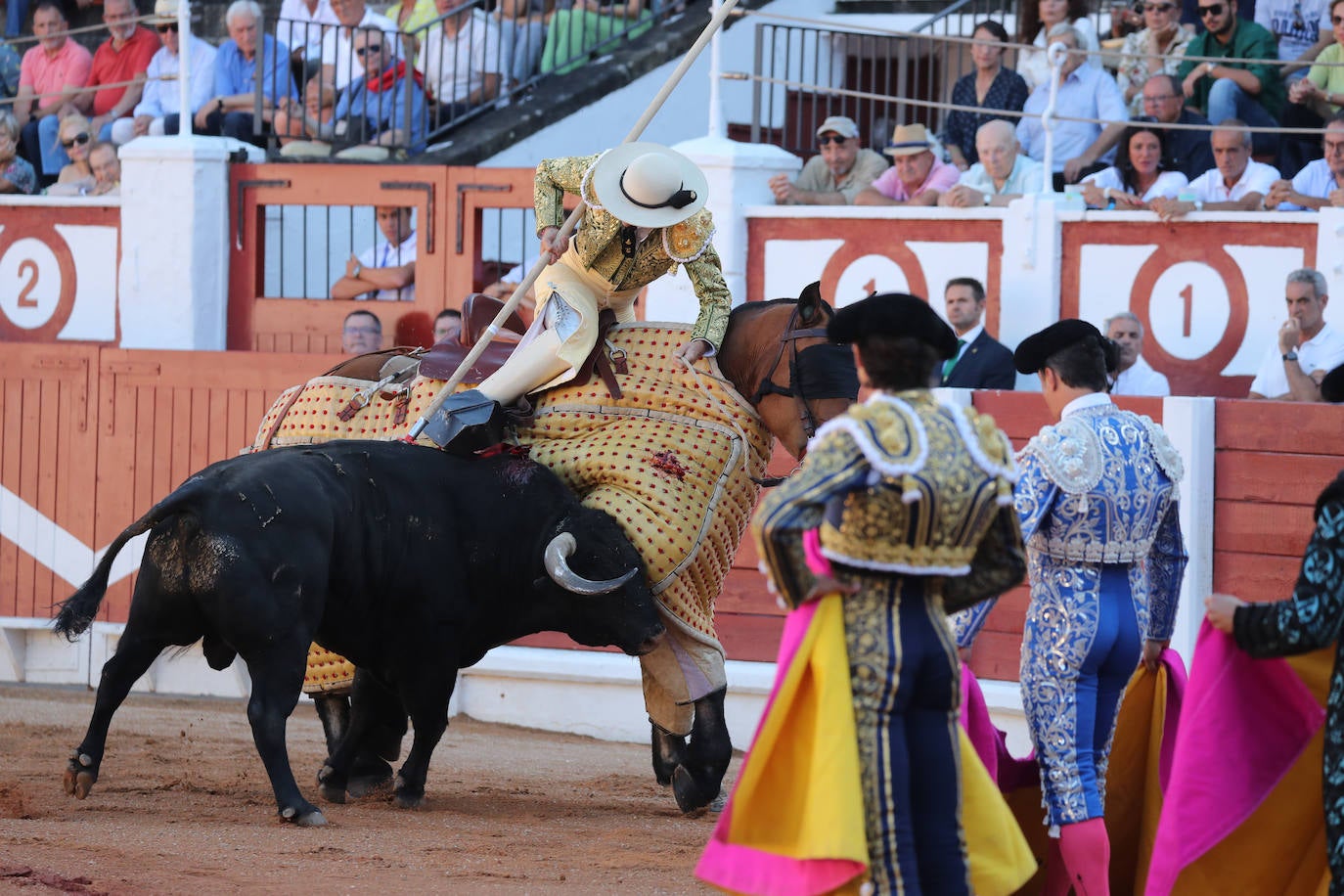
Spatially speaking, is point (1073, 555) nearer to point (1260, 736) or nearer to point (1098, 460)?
point (1098, 460)

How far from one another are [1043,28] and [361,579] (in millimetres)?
5787

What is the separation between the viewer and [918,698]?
3.55 meters

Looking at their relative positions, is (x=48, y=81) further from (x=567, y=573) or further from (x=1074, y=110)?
(x=567, y=573)

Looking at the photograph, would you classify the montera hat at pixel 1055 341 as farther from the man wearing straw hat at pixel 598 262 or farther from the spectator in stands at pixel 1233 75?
the spectator in stands at pixel 1233 75

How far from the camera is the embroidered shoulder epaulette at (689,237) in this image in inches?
238

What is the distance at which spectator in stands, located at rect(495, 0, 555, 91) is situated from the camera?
37.2ft

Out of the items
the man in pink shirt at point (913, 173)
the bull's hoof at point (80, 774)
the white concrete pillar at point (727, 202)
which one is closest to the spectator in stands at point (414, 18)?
the white concrete pillar at point (727, 202)

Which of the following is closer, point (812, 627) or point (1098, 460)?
point (812, 627)

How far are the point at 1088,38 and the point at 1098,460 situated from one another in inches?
232

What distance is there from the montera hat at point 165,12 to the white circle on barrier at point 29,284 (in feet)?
4.65

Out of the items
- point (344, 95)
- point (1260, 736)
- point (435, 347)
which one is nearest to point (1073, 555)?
point (1260, 736)

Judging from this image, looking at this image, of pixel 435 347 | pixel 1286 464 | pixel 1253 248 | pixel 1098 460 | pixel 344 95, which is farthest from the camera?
pixel 344 95

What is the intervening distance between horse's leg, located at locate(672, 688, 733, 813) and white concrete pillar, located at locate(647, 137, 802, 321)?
3224mm

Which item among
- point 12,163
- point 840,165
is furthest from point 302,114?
point 840,165
